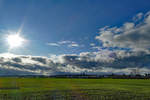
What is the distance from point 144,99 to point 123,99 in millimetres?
3165

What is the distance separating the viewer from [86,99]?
2466 centimetres

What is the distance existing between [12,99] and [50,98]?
18.1 feet

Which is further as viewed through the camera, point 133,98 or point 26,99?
point 133,98

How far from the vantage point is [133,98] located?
83.6 feet

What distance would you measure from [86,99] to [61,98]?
3916 mm

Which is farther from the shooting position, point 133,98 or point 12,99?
point 133,98

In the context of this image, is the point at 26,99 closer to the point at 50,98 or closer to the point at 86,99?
the point at 50,98

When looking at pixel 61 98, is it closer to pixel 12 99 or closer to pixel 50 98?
pixel 50 98

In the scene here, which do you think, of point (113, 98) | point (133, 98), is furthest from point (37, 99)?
point (133, 98)

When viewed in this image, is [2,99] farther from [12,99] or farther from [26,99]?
[26,99]

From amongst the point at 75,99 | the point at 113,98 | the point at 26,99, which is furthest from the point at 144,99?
the point at 26,99

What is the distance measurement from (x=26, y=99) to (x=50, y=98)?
3542 mm

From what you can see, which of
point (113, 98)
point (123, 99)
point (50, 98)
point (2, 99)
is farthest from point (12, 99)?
point (123, 99)

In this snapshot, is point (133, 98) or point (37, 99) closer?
point (37, 99)
